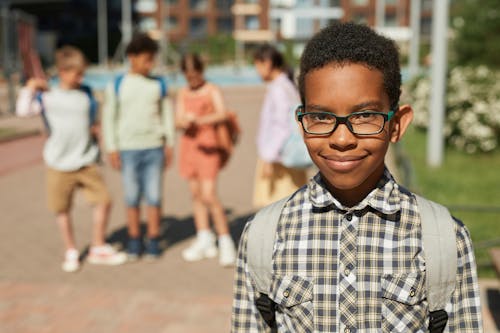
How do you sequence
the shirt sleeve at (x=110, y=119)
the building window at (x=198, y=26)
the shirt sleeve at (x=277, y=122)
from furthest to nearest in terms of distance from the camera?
the building window at (x=198, y=26) < the shirt sleeve at (x=110, y=119) < the shirt sleeve at (x=277, y=122)

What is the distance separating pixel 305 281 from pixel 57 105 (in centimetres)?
429

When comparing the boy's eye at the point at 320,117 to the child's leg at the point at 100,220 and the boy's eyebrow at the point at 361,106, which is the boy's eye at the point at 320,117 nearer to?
the boy's eyebrow at the point at 361,106

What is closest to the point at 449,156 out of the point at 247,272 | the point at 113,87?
the point at 113,87

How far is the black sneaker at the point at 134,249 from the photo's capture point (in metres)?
6.17

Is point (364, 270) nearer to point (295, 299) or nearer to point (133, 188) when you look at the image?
point (295, 299)

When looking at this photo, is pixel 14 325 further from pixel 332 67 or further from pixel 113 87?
pixel 332 67

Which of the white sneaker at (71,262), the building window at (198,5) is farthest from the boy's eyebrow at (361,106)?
the building window at (198,5)

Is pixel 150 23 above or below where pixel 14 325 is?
above

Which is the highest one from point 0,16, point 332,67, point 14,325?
point 0,16

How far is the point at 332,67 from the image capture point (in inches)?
70.1

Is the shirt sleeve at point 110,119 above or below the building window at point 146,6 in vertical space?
below

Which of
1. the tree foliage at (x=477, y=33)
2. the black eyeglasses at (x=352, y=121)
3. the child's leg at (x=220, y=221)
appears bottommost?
the child's leg at (x=220, y=221)

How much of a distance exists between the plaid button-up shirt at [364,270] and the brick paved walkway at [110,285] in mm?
2831

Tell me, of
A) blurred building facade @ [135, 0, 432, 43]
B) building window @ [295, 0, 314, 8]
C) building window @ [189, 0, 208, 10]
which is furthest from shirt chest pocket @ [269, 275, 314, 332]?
building window @ [189, 0, 208, 10]
